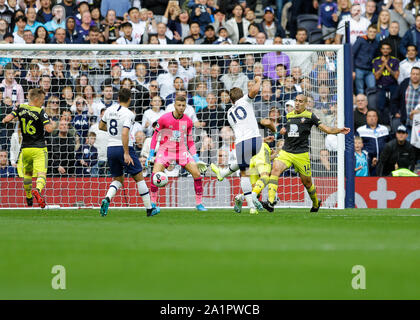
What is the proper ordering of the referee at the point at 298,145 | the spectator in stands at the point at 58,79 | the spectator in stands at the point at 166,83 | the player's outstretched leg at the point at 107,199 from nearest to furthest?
the player's outstretched leg at the point at 107,199 → the referee at the point at 298,145 → the spectator in stands at the point at 58,79 → the spectator in stands at the point at 166,83

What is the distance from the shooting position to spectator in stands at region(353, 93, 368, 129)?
1775 cm

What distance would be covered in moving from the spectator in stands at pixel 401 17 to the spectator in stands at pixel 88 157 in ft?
27.2

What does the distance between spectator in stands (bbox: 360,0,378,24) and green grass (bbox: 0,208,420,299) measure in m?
11.7

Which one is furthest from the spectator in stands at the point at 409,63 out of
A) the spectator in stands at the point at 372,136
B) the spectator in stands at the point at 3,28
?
the spectator in stands at the point at 3,28

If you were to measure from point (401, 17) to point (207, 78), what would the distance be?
5.81m

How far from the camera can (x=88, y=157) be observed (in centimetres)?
1644

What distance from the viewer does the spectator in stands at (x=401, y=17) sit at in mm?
19562

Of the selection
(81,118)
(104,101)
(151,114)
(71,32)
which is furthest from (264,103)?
(71,32)

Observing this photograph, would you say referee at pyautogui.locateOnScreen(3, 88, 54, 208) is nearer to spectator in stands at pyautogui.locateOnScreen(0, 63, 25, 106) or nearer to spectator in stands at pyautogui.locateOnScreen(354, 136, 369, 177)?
spectator in stands at pyautogui.locateOnScreen(0, 63, 25, 106)

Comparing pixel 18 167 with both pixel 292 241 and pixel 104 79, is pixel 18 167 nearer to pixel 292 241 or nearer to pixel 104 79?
pixel 104 79

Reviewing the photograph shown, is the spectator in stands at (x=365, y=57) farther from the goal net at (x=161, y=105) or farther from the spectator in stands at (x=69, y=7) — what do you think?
the spectator in stands at (x=69, y=7)

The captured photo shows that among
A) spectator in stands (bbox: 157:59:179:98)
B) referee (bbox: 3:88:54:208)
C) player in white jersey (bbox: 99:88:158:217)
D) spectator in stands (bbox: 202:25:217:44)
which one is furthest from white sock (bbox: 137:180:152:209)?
spectator in stands (bbox: 202:25:217:44)
